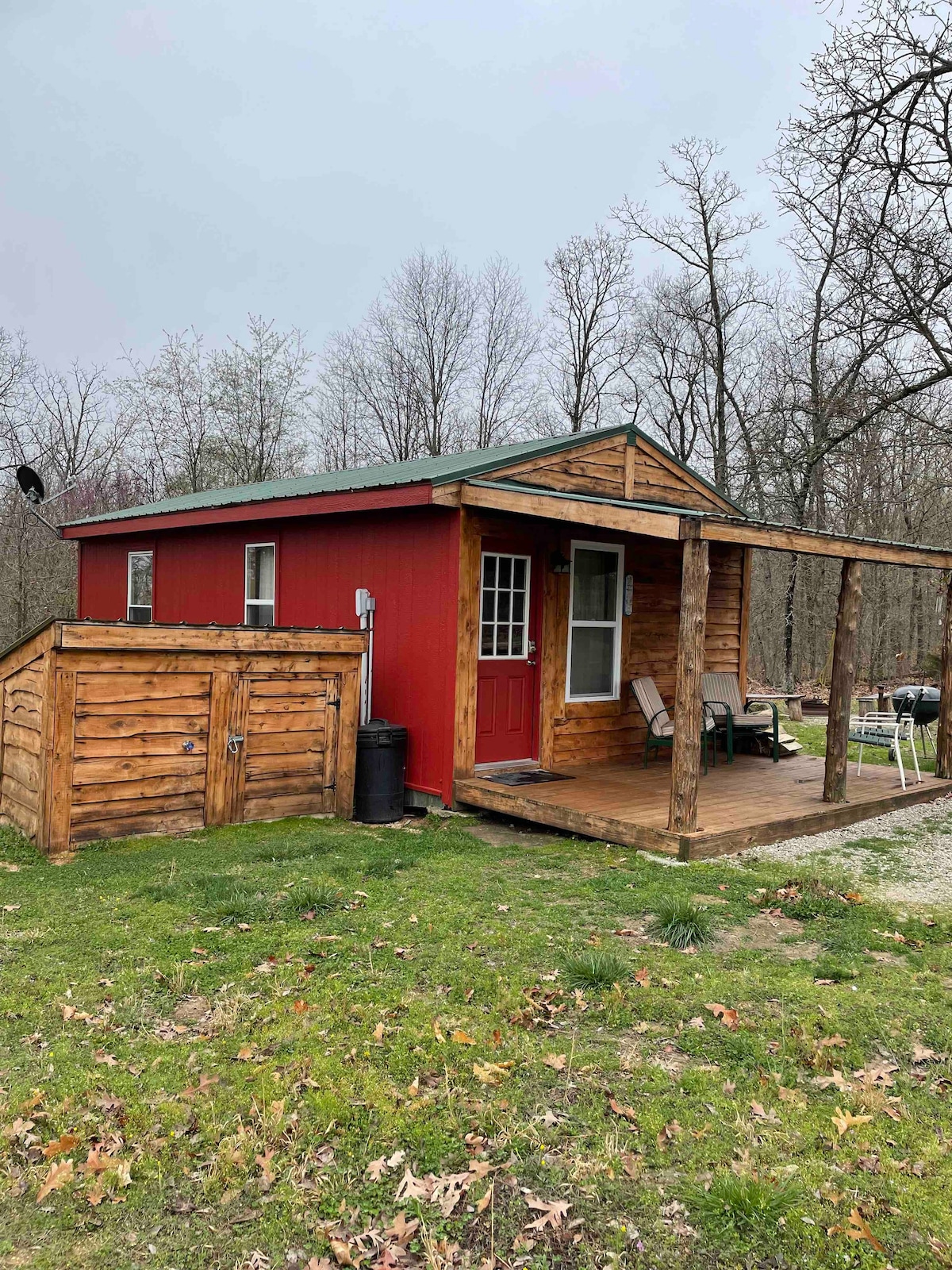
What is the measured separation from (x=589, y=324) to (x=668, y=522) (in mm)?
21834

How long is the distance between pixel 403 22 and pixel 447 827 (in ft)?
72.5

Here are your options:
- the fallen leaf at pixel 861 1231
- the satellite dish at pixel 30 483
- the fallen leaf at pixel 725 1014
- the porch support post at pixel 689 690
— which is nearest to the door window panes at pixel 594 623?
the porch support post at pixel 689 690

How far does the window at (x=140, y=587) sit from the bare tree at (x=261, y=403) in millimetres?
10497

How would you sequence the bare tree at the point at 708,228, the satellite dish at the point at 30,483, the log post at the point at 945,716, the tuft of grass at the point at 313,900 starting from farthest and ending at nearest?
the bare tree at the point at 708,228
the satellite dish at the point at 30,483
the log post at the point at 945,716
the tuft of grass at the point at 313,900

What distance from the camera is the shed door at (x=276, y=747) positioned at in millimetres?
6566

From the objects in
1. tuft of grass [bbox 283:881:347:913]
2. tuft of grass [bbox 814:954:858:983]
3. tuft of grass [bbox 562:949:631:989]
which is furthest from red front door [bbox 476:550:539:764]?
tuft of grass [bbox 814:954:858:983]

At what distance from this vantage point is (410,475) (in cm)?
879

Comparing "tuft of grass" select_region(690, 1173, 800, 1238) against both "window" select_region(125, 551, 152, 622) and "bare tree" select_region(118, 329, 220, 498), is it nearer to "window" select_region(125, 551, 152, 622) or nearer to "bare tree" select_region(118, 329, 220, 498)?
"window" select_region(125, 551, 152, 622)

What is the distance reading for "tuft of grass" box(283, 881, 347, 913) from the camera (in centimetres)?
463

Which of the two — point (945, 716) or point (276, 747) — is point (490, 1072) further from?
point (945, 716)

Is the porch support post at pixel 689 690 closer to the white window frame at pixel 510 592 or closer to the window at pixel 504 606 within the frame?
the white window frame at pixel 510 592

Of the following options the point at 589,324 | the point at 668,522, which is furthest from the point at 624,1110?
the point at 589,324

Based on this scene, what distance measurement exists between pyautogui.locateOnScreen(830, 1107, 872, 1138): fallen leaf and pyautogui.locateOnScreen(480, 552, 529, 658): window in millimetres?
5232

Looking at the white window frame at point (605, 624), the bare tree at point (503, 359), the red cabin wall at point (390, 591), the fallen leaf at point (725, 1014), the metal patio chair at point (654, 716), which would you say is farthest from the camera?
the bare tree at point (503, 359)
